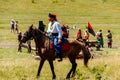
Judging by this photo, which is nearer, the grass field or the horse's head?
the horse's head

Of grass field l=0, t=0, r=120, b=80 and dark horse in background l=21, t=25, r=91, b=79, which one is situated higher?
dark horse in background l=21, t=25, r=91, b=79

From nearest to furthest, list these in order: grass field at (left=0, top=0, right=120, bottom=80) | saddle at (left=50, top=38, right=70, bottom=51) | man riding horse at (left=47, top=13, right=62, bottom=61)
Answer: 1. man riding horse at (left=47, top=13, right=62, bottom=61)
2. saddle at (left=50, top=38, right=70, bottom=51)
3. grass field at (left=0, top=0, right=120, bottom=80)

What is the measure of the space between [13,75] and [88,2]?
246 ft

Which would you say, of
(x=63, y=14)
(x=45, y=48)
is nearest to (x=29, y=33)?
(x=45, y=48)

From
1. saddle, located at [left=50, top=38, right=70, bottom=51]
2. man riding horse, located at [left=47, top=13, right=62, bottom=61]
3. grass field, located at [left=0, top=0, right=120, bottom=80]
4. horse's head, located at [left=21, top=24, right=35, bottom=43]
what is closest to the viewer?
man riding horse, located at [left=47, top=13, right=62, bottom=61]

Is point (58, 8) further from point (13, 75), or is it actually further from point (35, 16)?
point (13, 75)

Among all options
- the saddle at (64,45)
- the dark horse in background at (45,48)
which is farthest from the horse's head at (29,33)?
the saddle at (64,45)

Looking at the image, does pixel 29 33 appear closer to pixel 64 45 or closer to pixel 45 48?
pixel 45 48

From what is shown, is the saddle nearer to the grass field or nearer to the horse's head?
the horse's head

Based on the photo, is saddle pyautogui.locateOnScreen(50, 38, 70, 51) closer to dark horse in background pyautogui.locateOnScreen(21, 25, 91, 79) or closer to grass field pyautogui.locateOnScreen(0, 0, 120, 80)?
dark horse in background pyautogui.locateOnScreen(21, 25, 91, 79)

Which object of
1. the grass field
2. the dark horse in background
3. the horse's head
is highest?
the horse's head

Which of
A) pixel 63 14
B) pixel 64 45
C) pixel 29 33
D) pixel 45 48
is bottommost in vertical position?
pixel 63 14

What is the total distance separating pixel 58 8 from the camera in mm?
82188

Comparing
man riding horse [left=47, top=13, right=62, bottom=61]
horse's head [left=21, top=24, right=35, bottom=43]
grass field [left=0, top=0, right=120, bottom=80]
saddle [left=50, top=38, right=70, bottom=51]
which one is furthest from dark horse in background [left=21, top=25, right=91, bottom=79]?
grass field [left=0, top=0, right=120, bottom=80]
